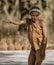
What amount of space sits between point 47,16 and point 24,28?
1.42 metres

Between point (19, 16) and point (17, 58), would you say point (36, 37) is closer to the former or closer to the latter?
point (17, 58)

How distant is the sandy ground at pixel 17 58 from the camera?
11.8 m

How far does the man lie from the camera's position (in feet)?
25.6

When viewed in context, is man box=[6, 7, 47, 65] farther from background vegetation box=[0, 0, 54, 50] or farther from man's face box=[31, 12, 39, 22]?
background vegetation box=[0, 0, 54, 50]

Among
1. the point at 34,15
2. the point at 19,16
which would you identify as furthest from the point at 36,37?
the point at 19,16

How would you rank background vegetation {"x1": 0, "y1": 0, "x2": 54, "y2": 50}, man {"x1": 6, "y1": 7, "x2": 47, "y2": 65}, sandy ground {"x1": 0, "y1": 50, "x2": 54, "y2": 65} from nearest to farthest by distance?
man {"x1": 6, "y1": 7, "x2": 47, "y2": 65} → sandy ground {"x1": 0, "y1": 50, "x2": 54, "y2": 65} → background vegetation {"x1": 0, "y1": 0, "x2": 54, "y2": 50}

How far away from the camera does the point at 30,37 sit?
25.9 ft

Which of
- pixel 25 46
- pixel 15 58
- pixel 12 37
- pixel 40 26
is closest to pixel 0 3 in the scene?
pixel 12 37

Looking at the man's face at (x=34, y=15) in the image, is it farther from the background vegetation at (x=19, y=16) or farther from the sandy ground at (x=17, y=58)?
the background vegetation at (x=19, y=16)

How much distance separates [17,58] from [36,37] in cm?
515

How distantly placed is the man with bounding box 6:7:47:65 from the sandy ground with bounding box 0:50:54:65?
3747mm

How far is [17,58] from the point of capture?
42.5ft

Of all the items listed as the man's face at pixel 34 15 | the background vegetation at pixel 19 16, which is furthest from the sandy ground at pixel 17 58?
the man's face at pixel 34 15

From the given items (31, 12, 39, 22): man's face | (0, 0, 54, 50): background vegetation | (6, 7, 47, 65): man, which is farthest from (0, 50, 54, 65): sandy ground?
(31, 12, 39, 22): man's face
